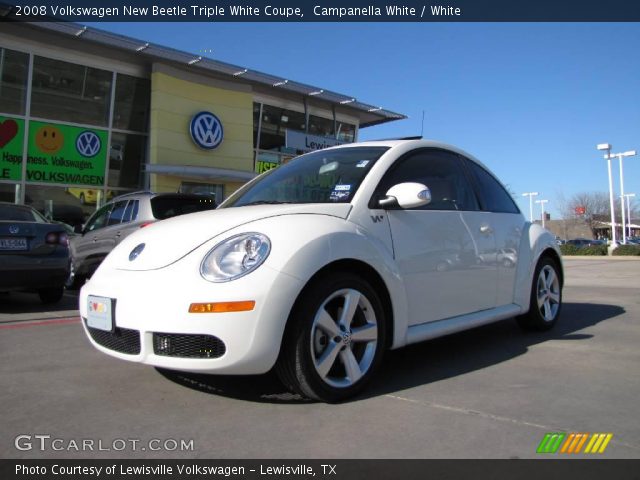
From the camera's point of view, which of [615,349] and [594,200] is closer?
[615,349]

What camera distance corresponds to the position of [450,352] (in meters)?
4.23

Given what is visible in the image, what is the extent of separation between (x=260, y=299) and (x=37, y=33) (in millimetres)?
15662

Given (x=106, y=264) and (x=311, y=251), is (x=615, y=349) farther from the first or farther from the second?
(x=106, y=264)

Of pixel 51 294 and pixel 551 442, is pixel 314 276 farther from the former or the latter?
pixel 51 294

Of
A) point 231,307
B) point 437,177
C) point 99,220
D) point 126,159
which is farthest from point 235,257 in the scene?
point 126,159

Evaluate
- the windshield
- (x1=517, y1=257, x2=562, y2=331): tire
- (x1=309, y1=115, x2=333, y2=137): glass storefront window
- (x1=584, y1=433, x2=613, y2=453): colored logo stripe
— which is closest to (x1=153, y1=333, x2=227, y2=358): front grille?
the windshield

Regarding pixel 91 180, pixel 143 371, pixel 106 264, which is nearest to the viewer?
pixel 106 264

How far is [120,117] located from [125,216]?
11219 mm

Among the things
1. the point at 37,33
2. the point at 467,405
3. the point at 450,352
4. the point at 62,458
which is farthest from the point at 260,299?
the point at 37,33

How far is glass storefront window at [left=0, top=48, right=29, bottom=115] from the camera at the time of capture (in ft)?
48.9

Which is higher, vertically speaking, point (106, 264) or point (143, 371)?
point (106, 264)

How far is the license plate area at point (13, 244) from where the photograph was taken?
620cm

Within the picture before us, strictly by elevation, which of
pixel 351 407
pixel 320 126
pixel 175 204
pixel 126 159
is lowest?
pixel 351 407

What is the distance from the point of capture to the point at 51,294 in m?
7.14
